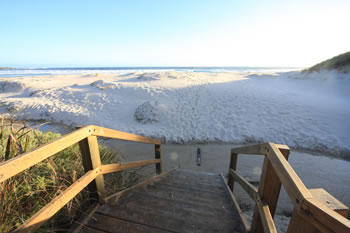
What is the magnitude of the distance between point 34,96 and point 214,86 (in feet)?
45.6

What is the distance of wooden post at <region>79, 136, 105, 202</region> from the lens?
6.01 ft

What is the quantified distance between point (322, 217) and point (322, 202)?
0.16 metres

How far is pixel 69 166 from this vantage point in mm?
2465

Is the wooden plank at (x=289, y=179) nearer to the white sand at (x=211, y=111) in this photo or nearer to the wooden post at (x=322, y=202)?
the wooden post at (x=322, y=202)

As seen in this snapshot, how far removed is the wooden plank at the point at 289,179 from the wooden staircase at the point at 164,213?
1112 mm

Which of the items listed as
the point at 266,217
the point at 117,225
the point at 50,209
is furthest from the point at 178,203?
the point at 50,209

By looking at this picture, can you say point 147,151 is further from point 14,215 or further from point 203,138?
point 14,215

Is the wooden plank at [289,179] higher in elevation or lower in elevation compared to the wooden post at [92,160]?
higher

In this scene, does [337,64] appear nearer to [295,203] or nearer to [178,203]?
[178,203]

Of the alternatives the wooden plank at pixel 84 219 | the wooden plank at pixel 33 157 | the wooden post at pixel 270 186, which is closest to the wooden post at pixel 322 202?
the wooden post at pixel 270 186

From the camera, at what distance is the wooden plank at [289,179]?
91cm

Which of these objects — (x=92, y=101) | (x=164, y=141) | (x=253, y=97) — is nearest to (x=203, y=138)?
(x=164, y=141)

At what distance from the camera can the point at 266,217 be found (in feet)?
4.59

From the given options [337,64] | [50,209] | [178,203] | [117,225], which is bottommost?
[178,203]
